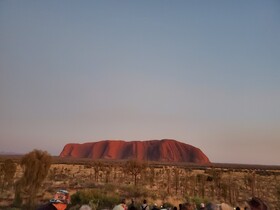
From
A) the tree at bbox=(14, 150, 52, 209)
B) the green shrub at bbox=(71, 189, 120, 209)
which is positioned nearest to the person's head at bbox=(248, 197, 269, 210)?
the green shrub at bbox=(71, 189, 120, 209)

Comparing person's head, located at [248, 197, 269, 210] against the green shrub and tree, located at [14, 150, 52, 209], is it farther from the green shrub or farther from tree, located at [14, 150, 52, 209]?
tree, located at [14, 150, 52, 209]

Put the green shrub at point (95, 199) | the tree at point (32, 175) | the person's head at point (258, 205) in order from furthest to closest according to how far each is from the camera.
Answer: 1. the tree at point (32, 175)
2. the green shrub at point (95, 199)
3. the person's head at point (258, 205)

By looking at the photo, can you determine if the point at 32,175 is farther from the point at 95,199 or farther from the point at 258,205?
the point at 258,205

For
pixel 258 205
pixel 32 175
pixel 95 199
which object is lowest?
pixel 95 199

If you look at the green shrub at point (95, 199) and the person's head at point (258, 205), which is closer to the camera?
the person's head at point (258, 205)

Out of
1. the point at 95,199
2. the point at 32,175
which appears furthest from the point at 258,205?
the point at 32,175

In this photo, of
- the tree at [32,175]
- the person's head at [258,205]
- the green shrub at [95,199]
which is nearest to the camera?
the person's head at [258,205]

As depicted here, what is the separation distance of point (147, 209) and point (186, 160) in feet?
592

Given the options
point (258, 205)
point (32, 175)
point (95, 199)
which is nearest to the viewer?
point (258, 205)

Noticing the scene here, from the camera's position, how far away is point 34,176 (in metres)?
21.2

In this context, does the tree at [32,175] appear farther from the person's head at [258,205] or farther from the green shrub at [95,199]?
the person's head at [258,205]

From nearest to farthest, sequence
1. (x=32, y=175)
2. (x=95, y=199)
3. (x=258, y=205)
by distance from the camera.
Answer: (x=258, y=205)
(x=95, y=199)
(x=32, y=175)

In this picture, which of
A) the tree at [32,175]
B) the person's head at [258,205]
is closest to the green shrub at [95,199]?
the tree at [32,175]

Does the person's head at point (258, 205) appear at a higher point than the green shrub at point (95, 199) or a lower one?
higher
